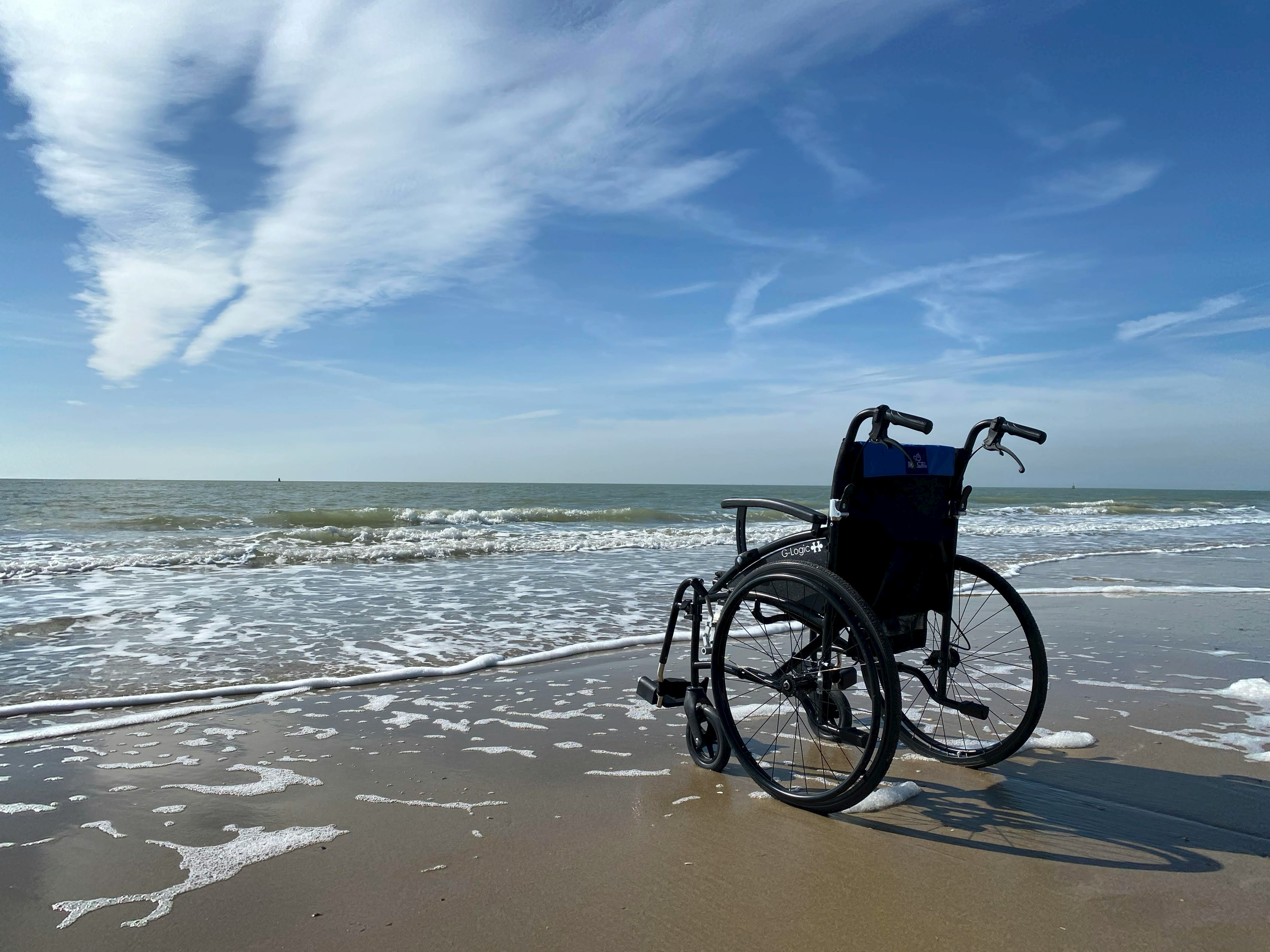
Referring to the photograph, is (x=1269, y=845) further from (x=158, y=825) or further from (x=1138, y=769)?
(x=158, y=825)

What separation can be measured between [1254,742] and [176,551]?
15.3 metres

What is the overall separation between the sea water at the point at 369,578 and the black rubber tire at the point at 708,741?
2798mm

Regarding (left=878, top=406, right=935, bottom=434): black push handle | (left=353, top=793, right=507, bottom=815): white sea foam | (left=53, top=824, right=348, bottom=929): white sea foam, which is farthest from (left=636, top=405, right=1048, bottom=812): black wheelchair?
(left=53, top=824, right=348, bottom=929): white sea foam

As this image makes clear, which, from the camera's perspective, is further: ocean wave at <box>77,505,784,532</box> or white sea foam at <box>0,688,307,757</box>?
ocean wave at <box>77,505,784,532</box>

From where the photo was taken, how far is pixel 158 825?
2.73 m

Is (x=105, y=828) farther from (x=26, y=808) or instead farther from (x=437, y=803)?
(x=437, y=803)

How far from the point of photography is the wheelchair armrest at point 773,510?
2.86 meters

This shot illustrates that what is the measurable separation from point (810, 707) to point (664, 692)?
68 cm

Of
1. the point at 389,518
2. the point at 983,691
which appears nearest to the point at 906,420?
the point at 983,691

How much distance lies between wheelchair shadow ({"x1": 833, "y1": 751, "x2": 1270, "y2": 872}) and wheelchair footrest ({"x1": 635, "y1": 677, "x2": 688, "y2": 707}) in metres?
0.84

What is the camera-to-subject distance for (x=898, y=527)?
2.87 meters

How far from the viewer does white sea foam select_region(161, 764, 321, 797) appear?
307 centimetres

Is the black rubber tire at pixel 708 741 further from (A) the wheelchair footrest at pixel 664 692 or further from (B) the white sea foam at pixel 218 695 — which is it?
(B) the white sea foam at pixel 218 695

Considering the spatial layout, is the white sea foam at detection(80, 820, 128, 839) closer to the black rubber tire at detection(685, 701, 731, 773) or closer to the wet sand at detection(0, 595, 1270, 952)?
the wet sand at detection(0, 595, 1270, 952)
